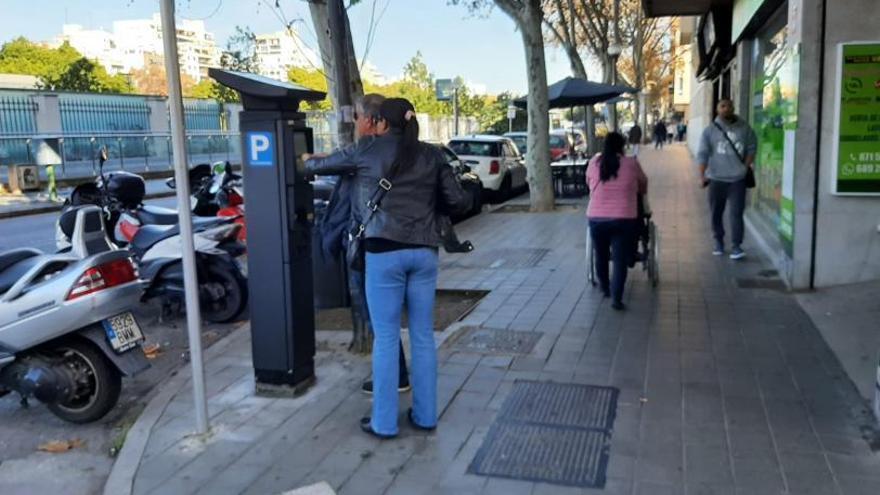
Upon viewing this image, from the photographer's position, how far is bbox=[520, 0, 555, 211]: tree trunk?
1406 centimetres

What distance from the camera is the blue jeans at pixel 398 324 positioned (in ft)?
12.8

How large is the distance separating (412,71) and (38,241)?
62.1 m

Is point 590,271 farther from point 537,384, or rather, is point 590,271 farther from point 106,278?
Result: point 106,278

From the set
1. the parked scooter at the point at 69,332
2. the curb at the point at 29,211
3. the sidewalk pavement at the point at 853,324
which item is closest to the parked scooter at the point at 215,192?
the parked scooter at the point at 69,332

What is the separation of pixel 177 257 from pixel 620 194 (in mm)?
4018

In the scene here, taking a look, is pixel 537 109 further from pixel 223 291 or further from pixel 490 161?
pixel 223 291

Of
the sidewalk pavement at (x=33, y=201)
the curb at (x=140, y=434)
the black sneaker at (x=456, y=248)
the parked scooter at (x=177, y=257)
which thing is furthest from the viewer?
the sidewalk pavement at (x=33, y=201)

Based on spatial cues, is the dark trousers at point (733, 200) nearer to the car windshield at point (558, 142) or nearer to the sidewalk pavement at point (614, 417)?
the sidewalk pavement at point (614, 417)

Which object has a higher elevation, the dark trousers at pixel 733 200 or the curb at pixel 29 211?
the dark trousers at pixel 733 200

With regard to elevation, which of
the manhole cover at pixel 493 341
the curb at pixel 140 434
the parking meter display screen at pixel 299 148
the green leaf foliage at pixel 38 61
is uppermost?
the green leaf foliage at pixel 38 61

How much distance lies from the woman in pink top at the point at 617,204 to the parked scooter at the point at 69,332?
12.8ft

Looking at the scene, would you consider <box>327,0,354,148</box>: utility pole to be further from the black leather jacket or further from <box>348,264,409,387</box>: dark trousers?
the black leather jacket

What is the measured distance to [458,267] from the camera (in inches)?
362

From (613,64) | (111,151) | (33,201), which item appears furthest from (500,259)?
(613,64)
